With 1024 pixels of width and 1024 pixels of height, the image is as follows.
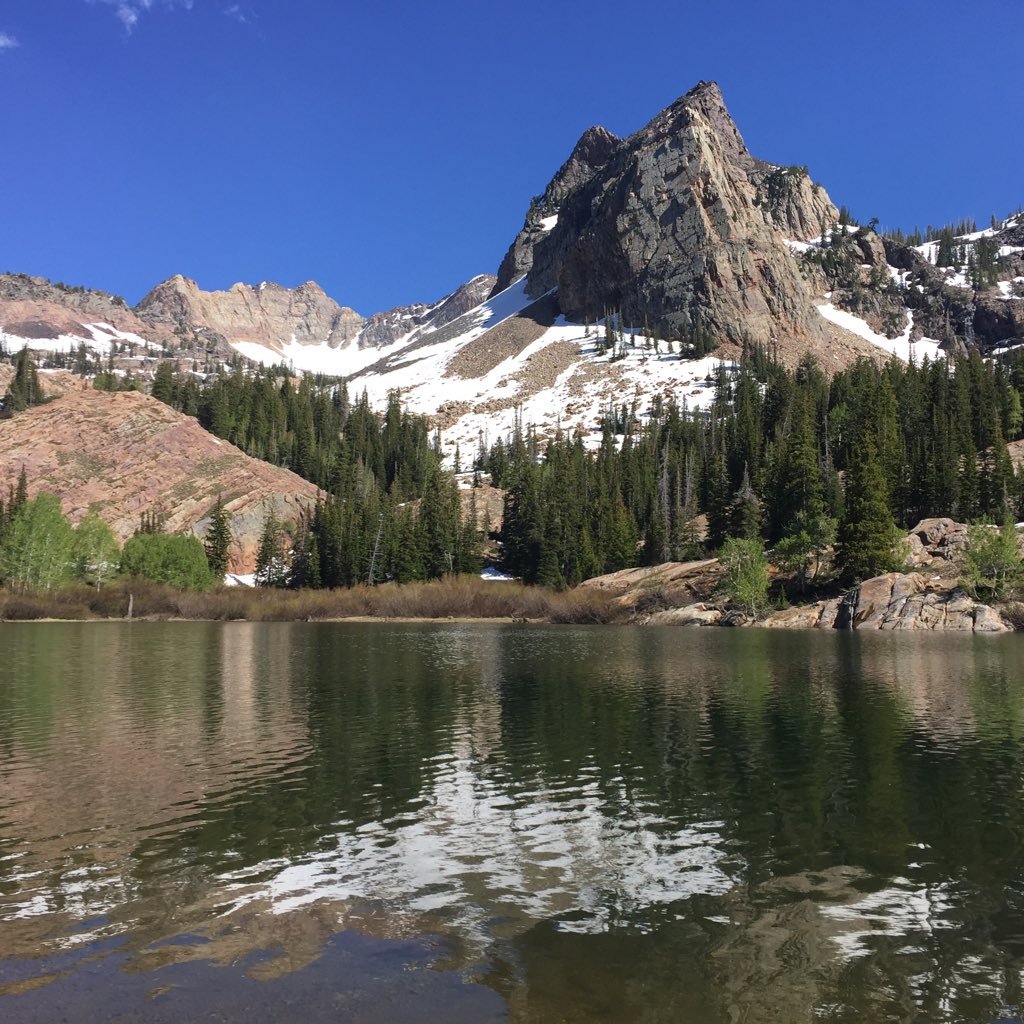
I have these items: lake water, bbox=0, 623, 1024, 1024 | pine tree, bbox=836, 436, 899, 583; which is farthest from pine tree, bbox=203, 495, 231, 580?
lake water, bbox=0, 623, 1024, 1024

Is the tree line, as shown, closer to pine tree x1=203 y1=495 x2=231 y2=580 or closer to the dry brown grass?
Answer: the dry brown grass

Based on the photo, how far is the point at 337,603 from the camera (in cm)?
11294

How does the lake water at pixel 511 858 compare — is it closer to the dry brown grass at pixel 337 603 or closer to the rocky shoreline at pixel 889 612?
the rocky shoreline at pixel 889 612

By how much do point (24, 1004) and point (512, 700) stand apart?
84.0ft

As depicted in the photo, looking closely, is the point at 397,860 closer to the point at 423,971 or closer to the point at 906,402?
the point at 423,971

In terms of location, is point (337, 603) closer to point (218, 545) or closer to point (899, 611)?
point (218, 545)

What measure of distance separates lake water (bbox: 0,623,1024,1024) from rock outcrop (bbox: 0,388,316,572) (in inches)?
4181

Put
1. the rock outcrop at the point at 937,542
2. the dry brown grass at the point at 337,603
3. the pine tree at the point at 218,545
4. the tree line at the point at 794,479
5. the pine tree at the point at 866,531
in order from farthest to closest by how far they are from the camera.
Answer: the pine tree at the point at 218,545 → the dry brown grass at the point at 337,603 → the tree line at the point at 794,479 → the rock outcrop at the point at 937,542 → the pine tree at the point at 866,531

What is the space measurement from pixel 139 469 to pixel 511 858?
142189mm

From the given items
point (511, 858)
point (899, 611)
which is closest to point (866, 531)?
point (899, 611)

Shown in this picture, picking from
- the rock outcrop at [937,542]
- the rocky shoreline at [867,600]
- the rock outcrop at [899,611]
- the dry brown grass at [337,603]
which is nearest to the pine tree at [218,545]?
the dry brown grass at [337,603]

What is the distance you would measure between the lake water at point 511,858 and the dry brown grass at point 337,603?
238 ft

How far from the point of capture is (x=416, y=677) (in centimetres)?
4259

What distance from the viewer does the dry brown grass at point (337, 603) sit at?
10326cm
